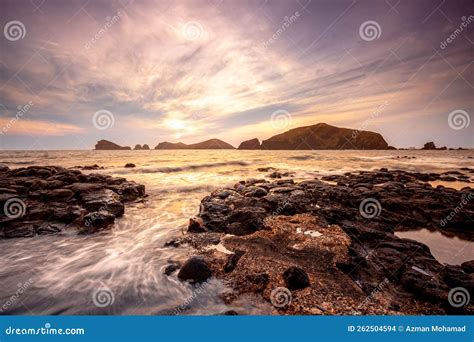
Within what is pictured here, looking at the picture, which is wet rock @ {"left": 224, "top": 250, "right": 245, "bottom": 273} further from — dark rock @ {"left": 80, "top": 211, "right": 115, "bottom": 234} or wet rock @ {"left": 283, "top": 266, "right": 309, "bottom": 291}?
dark rock @ {"left": 80, "top": 211, "right": 115, "bottom": 234}

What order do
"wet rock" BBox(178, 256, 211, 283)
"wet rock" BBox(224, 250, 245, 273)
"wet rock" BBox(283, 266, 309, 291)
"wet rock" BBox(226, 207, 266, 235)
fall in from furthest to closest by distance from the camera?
"wet rock" BBox(226, 207, 266, 235) < "wet rock" BBox(224, 250, 245, 273) < "wet rock" BBox(178, 256, 211, 283) < "wet rock" BBox(283, 266, 309, 291)

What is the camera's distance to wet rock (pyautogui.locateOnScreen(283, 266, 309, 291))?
477cm

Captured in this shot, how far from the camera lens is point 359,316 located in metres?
4.05

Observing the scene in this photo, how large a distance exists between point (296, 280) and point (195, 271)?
211cm

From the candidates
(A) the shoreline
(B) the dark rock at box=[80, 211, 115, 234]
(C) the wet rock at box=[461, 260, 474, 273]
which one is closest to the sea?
(B) the dark rock at box=[80, 211, 115, 234]

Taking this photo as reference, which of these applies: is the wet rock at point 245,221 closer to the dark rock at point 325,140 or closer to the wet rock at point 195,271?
the wet rock at point 195,271

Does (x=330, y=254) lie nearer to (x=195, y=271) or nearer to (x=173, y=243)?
(x=195, y=271)

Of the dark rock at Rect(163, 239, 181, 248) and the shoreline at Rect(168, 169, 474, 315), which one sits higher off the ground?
the shoreline at Rect(168, 169, 474, 315)

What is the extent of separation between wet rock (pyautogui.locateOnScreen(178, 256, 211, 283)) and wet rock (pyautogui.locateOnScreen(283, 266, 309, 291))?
1.69m

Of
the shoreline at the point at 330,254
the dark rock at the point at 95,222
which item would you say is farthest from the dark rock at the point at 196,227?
the dark rock at the point at 95,222

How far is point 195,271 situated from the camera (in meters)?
5.36

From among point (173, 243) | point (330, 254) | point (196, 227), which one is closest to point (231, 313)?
point (330, 254)

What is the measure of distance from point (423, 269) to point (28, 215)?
39.8 ft

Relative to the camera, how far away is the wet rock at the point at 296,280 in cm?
477
